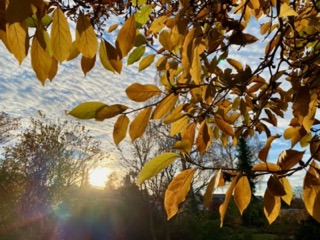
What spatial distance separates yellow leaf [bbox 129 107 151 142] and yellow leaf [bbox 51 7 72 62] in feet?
0.67

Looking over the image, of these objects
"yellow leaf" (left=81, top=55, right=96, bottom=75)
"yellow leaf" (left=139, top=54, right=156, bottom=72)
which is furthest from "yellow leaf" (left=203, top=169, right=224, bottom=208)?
"yellow leaf" (left=139, top=54, right=156, bottom=72)

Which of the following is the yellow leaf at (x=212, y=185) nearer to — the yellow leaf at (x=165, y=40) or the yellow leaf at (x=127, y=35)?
the yellow leaf at (x=127, y=35)

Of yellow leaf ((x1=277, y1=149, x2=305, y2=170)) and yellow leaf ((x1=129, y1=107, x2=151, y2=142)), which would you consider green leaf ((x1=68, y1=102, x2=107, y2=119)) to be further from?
yellow leaf ((x1=277, y1=149, x2=305, y2=170))

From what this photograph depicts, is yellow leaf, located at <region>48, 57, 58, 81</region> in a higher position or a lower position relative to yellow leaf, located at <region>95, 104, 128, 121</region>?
higher

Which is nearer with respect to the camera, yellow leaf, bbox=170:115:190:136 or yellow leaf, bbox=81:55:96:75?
yellow leaf, bbox=81:55:96:75

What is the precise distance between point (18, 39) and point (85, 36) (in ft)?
0.31

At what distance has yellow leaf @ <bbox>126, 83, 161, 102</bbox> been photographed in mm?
666

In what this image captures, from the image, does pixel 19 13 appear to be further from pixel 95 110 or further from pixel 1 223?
pixel 1 223

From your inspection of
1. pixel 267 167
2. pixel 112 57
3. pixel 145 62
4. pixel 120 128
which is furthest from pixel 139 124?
pixel 145 62

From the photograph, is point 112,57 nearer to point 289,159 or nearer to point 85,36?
point 85,36

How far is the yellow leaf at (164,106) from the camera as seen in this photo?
2.38ft

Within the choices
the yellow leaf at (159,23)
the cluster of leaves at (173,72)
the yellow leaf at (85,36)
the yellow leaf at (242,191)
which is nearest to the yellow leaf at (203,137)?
the cluster of leaves at (173,72)

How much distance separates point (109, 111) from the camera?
1.94ft

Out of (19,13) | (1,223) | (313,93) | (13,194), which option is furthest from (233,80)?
(13,194)
